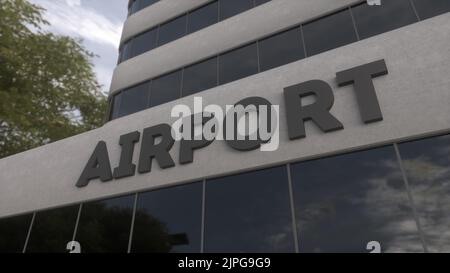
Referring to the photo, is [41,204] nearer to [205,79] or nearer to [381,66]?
[205,79]

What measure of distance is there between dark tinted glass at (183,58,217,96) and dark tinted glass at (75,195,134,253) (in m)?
4.71

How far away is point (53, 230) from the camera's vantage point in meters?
11.0

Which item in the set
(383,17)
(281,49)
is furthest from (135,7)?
(383,17)

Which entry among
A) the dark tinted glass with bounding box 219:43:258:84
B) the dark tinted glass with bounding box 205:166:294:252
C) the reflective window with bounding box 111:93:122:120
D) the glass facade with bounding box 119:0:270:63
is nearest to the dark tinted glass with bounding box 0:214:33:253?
the reflective window with bounding box 111:93:122:120

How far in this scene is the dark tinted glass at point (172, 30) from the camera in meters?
14.4

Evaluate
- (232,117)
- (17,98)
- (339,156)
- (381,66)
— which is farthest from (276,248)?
(17,98)

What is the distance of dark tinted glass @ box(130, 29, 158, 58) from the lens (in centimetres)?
1512

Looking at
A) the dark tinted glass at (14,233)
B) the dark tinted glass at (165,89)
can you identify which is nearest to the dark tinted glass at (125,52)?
the dark tinted glass at (165,89)

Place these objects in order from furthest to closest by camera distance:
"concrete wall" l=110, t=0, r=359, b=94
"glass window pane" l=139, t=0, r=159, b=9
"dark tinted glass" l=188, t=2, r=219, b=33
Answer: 1. "glass window pane" l=139, t=0, r=159, b=9
2. "dark tinted glass" l=188, t=2, r=219, b=33
3. "concrete wall" l=110, t=0, r=359, b=94

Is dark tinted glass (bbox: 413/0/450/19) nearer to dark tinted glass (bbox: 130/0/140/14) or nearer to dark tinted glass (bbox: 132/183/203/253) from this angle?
dark tinted glass (bbox: 132/183/203/253)

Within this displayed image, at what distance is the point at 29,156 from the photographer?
13.7m

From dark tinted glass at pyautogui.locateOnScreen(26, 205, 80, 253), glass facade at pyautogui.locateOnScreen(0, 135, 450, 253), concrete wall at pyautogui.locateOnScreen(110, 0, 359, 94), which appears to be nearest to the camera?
glass facade at pyautogui.locateOnScreen(0, 135, 450, 253)

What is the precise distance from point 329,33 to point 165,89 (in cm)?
676

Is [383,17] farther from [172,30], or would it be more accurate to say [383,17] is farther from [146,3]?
[146,3]
